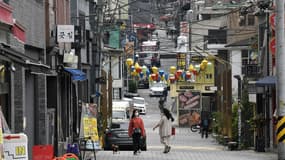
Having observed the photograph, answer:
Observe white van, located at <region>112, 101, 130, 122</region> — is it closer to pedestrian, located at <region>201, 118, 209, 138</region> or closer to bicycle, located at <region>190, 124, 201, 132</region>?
bicycle, located at <region>190, 124, 201, 132</region>

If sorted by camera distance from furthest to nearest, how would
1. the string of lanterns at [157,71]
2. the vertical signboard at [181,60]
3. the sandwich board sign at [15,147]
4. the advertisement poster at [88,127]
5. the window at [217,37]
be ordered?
the vertical signboard at [181,60]
the window at [217,37]
the string of lanterns at [157,71]
the advertisement poster at [88,127]
the sandwich board sign at [15,147]

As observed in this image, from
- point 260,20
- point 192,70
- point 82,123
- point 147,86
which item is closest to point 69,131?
point 82,123

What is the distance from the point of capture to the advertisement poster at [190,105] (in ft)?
191

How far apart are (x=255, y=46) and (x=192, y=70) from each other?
14.3 m

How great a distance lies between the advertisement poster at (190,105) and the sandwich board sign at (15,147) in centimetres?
4686

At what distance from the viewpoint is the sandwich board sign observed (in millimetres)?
11195

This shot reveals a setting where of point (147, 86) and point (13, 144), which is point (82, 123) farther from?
point (147, 86)

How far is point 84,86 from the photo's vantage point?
37500 millimetres

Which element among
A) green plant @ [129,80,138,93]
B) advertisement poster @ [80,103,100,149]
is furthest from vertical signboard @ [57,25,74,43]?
green plant @ [129,80,138,93]

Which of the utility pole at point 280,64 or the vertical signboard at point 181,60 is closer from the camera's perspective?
the utility pole at point 280,64

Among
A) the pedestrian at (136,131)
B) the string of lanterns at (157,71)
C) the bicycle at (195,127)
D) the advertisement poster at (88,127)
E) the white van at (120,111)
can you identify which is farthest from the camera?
the bicycle at (195,127)

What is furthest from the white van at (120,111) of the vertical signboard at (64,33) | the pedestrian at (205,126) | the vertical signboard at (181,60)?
the vertical signboard at (64,33)

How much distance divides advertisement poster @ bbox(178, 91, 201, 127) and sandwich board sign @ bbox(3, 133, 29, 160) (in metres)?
46.9

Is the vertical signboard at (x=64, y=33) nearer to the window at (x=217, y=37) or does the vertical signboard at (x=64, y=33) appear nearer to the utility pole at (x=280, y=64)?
the utility pole at (x=280, y=64)
